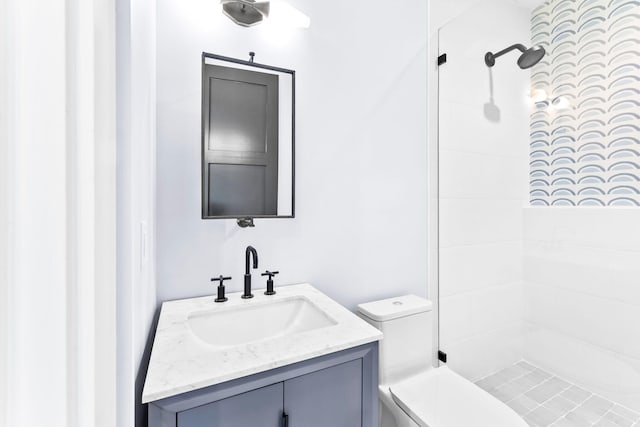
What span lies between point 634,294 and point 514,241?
0.52m

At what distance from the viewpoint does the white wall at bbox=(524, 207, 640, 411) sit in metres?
1.34

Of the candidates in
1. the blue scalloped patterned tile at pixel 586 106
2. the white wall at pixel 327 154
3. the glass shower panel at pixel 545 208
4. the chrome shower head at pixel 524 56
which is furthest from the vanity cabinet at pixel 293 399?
the chrome shower head at pixel 524 56

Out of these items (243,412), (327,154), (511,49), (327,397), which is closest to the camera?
(243,412)

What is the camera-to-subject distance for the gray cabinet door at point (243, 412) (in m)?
0.64

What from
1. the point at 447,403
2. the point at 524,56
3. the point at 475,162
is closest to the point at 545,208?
the point at 475,162

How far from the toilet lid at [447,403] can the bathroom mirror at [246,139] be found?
2.92ft

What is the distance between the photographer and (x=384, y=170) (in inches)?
58.9

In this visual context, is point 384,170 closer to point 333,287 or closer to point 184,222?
point 333,287

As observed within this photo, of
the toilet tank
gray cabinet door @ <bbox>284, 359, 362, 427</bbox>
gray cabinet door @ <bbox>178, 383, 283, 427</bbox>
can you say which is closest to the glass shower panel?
the toilet tank

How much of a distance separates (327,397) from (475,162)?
1418 mm

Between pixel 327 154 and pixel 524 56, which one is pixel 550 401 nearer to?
pixel 327 154

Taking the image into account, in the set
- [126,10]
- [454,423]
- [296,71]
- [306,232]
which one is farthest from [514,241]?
[126,10]

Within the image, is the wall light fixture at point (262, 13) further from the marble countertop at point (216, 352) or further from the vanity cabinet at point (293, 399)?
the vanity cabinet at point (293, 399)

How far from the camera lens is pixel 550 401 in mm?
1438
